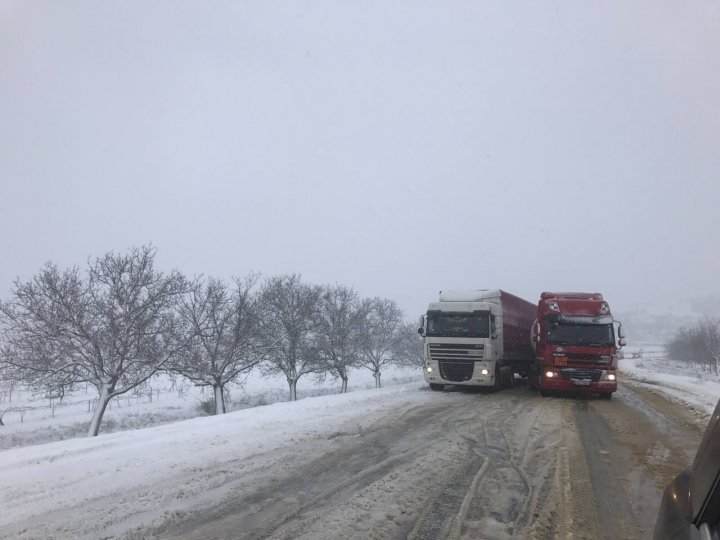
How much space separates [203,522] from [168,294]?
18.3 m

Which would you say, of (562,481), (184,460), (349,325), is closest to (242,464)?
(184,460)

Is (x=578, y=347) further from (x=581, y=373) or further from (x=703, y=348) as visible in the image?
(x=703, y=348)

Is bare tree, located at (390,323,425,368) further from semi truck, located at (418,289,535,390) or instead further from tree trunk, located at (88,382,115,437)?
tree trunk, located at (88,382,115,437)

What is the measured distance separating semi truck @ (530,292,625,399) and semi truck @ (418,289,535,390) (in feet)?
5.92

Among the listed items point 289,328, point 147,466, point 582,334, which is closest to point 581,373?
point 582,334

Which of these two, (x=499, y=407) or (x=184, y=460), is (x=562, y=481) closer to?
(x=184, y=460)

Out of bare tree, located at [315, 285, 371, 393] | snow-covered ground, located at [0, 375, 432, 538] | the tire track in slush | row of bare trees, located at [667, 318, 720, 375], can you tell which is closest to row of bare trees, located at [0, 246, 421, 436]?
bare tree, located at [315, 285, 371, 393]

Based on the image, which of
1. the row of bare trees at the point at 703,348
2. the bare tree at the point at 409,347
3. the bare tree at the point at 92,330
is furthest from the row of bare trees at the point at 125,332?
the row of bare trees at the point at 703,348

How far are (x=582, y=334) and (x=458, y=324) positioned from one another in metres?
4.31

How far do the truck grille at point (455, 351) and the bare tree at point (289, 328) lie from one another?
1618 centimetres

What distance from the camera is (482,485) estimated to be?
619cm

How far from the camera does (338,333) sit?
40.2 meters

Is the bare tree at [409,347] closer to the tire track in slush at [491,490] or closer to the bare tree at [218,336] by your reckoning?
the bare tree at [218,336]

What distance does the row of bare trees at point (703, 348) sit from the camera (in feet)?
203
